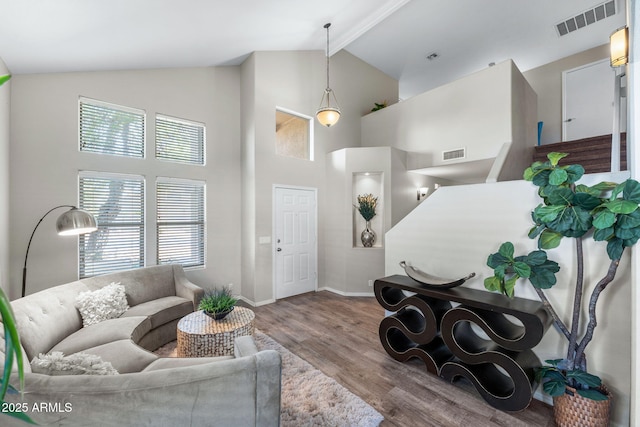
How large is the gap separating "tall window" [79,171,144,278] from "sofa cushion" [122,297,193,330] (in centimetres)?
96

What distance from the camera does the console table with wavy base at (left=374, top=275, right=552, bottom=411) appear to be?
1.97 m

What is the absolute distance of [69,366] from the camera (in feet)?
4.61

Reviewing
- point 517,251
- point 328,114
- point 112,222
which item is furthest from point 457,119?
point 112,222

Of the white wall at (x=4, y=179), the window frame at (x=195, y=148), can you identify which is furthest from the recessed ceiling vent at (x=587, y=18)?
the white wall at (x=4, y=179)

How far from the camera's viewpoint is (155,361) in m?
1.98

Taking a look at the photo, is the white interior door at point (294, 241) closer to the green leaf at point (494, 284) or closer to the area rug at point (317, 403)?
the area rug at point (317, 403)

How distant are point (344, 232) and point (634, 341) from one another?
3832 mm

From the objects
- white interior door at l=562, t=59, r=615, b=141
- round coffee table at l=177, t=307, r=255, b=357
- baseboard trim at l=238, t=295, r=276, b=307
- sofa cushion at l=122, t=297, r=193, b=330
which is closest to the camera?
round coffee table at l=177, t=307, r=255, b=357

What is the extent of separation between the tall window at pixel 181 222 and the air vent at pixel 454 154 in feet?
13.8

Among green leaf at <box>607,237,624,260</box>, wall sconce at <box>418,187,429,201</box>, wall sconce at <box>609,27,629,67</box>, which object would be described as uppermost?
wall sconce at <box>609,27,629,67</box>

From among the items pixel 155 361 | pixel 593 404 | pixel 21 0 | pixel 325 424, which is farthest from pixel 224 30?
pixel 593 404

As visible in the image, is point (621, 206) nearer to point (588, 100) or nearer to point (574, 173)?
point (574, 173)

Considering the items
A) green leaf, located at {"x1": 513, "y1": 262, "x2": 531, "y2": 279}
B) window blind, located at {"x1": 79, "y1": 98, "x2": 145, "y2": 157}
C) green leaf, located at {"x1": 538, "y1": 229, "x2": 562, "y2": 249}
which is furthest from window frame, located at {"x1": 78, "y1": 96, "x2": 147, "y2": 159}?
green leaf, located at {"x1": 538, "y1": 229, "x2": 562, "y2": 249}

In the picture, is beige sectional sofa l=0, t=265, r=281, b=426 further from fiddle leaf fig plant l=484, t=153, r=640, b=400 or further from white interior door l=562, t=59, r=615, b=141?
white interior door l=562, t=59, r=615, b=141
